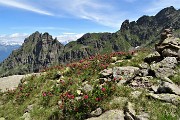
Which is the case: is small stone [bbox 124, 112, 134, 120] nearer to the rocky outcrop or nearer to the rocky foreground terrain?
the rocky foreground terrain

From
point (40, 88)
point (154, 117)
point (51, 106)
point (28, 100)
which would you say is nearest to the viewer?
point (154, 117)

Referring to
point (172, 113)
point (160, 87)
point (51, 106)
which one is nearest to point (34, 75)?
point (51, 106)

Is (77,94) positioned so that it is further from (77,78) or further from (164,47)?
(164,47)

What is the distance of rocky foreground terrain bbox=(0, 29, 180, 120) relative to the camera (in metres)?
12.5

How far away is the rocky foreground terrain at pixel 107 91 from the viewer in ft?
41.2

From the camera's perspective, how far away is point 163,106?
12.2 m

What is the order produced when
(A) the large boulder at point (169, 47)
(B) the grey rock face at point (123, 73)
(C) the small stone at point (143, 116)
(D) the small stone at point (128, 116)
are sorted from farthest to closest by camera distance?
1. (A) the large boulder at point (169, 47)
2. (B) the grey rock face at point (123, 73)
3. (D) the small stone at point (128, 116)
4. (C) the small stone at point (143, 116)

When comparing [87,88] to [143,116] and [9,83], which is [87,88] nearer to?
[143,116]

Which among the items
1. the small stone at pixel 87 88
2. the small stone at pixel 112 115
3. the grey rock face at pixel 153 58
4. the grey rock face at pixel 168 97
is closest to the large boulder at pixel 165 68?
the grey rock face at pixel 153 58

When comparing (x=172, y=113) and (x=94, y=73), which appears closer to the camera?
(x=172, y=113)

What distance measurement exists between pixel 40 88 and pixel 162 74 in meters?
9.72

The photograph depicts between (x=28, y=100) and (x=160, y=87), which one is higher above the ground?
(x=160, y=87)

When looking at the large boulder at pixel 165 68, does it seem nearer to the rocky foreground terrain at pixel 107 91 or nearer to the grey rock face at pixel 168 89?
the rocky foreground terrain at pixel 107 91

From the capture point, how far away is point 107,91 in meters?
14.5
